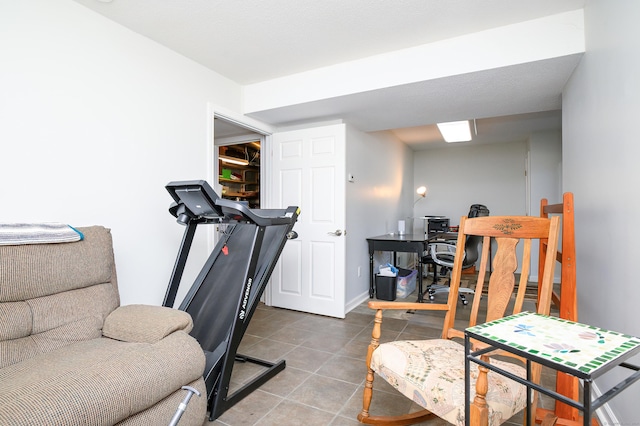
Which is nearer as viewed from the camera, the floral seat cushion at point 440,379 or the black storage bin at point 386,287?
the floral seat cushion at point 440,379

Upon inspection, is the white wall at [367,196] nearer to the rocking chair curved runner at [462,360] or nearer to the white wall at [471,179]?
the white wall at [471,179]

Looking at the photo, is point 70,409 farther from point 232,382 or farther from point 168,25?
point 168,25

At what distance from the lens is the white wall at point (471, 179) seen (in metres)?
6.14

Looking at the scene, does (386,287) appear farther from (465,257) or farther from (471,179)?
(471,179)

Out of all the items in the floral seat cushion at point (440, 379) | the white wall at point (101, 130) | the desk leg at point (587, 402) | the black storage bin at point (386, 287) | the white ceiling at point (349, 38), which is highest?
the white ceiling at point (349, 38)

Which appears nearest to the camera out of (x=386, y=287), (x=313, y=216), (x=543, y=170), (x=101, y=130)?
(x=101, y=130)

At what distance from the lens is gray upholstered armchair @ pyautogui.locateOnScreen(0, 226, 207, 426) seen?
3.79ft

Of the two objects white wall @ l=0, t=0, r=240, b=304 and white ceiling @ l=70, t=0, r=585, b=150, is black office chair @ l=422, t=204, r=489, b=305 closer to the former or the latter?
white ceiling @ l=70, t=0, r=585, b=150

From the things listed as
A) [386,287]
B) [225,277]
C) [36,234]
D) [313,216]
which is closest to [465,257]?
[386,287]

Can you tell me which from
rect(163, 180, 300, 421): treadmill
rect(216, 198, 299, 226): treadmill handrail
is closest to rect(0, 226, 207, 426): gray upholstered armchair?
rect(163, 180, 300, 421): treadmill

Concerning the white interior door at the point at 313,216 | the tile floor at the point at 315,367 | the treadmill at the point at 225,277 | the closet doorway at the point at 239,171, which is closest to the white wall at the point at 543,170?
the tile floor at the point at 315,367

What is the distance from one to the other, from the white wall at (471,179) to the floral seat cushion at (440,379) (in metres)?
5.45

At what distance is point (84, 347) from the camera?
1550 mm

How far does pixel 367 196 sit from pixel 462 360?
3.10 meters
